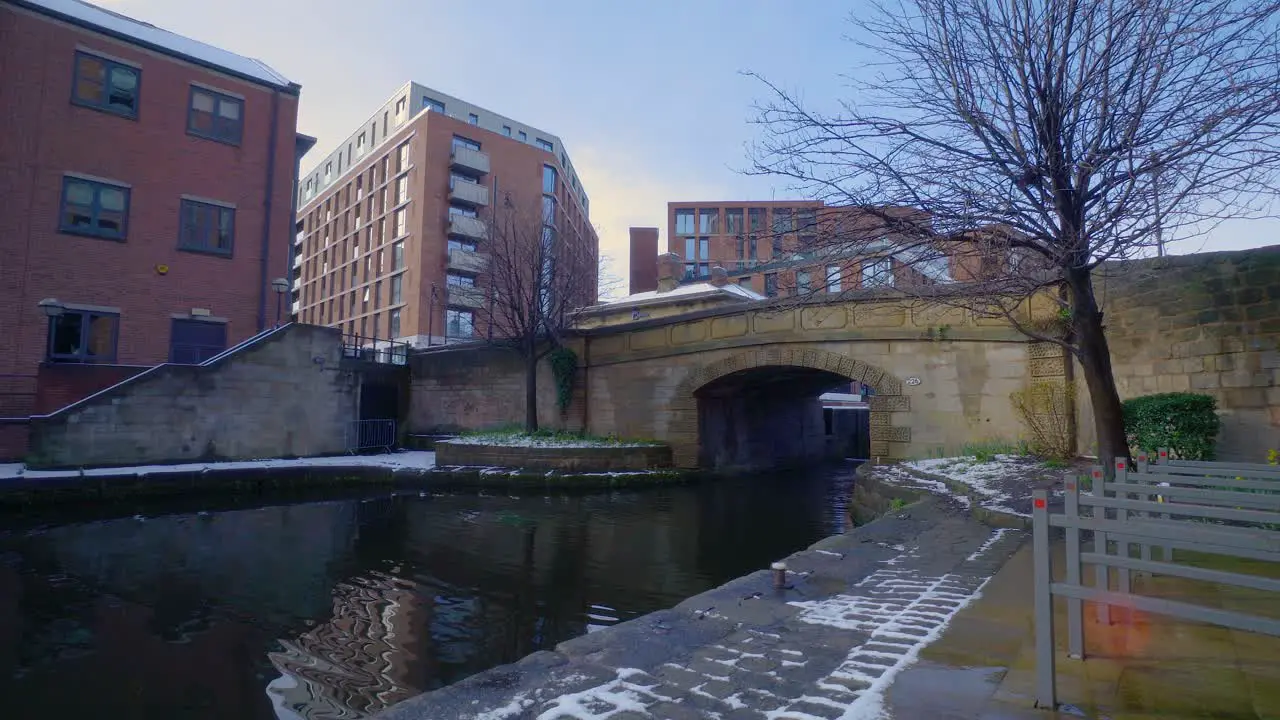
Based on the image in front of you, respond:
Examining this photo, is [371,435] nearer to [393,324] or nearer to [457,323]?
[457,323]

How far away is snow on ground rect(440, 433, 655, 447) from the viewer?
17.2 m

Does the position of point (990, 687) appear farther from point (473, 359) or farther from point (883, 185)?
point (473, 359)

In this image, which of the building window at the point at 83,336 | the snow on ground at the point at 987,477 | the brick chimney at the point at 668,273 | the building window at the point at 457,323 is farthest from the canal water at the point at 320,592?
the brick chimney at the point at 668,273

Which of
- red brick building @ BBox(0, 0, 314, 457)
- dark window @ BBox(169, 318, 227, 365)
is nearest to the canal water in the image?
red brick building @ BBox(0, 0, 314, 457)

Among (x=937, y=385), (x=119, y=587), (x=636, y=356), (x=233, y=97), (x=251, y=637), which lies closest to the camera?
(x=251, y=637)

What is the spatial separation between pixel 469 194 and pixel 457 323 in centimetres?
900

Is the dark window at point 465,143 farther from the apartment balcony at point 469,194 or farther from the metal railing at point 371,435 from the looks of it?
the metal railing at point 371,435

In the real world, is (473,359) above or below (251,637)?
above

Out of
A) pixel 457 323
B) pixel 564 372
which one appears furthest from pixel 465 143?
pixel 564 372

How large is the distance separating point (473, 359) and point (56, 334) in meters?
10.7

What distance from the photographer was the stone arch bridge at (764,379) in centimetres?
1404

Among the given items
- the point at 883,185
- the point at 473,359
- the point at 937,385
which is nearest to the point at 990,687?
the point at 883,185

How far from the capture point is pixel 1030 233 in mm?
7262

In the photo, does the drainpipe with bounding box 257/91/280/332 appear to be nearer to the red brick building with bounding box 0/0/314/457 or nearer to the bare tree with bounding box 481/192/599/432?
the red brick building with bounding box 0/0/314/457
